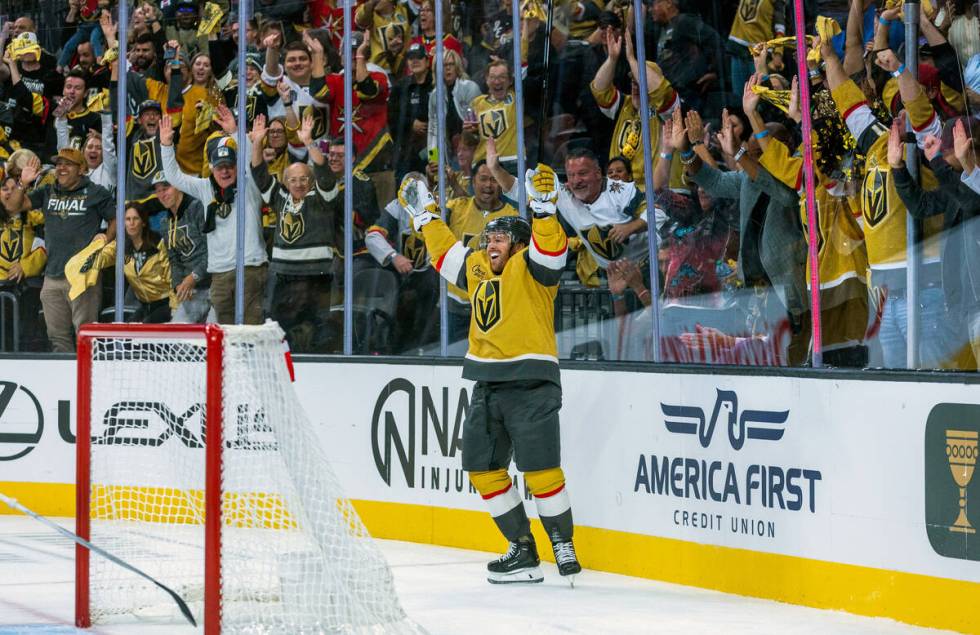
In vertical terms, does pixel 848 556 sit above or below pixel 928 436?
below

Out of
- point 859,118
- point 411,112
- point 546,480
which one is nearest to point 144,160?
point 411,112

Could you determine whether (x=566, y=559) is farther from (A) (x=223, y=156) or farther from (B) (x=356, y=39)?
(A) (x=223, y=156)

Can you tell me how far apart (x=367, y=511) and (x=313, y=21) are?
2755 mm

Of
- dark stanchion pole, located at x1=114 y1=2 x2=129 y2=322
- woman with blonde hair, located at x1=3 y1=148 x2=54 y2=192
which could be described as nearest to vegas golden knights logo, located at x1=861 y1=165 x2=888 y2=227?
dark stanchion pole, located at x1=114 y1=2 x2=129 y2=322

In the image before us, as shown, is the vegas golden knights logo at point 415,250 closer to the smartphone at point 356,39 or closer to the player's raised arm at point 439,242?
the player's raised arm at point 439,242

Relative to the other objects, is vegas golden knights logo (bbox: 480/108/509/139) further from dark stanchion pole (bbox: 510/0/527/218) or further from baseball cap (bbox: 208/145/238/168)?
baseball cap (bbox: 208/145/238/168)

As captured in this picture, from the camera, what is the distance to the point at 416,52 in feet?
25.2

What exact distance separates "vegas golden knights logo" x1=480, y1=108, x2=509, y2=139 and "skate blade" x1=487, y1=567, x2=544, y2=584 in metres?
2.28

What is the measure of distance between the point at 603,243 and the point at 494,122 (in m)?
0.95

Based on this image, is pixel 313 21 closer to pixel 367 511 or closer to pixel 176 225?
pixel 176 225

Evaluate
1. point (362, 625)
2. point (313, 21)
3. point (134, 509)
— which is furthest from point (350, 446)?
point (362, 625)

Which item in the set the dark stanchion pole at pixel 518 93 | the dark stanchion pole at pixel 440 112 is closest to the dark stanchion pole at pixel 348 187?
the dark stanchion pole at pixel 440 112

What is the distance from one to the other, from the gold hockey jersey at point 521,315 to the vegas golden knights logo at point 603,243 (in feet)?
2.21

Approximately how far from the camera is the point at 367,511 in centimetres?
739
